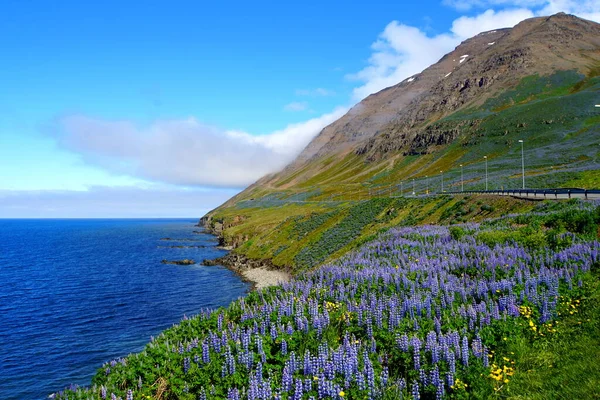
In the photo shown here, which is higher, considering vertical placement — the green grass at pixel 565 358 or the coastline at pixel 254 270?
the green grass at pixel 565 358

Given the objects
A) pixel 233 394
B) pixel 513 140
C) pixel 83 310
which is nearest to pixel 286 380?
pixel 233 394

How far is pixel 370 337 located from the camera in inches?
380

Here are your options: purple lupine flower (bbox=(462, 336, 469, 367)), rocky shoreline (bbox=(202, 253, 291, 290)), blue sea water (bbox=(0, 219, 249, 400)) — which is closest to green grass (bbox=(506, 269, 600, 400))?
purple lupine flower (bbox=(462, 336, 469, 367))

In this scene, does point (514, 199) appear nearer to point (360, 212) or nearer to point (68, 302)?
point (360, 212)

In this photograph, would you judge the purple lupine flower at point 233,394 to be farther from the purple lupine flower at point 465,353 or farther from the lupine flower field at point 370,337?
the purple lupine flower at point 465,353

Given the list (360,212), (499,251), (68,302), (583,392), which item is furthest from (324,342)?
(360,212)

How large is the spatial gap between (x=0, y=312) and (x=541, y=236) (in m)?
52.5

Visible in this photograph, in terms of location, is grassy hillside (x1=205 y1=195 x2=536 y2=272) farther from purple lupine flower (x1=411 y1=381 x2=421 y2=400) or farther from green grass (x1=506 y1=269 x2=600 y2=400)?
purple lupine flower (x1=411 y1=381 x2=421 y2=400)

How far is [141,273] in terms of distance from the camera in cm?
7106

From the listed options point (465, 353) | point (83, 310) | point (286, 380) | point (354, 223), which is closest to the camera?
point (286, 380)

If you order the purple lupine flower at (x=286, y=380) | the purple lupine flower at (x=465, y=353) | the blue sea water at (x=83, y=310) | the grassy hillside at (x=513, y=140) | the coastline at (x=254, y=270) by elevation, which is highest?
the grassy hillside at (x=513, y=140)

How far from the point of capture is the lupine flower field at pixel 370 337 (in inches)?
310

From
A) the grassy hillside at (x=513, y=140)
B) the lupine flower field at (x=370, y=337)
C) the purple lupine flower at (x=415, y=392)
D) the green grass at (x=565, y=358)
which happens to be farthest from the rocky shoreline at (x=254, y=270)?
the grassy hillside at (x=513, y=140)

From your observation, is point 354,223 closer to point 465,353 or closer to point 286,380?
point 465,353
